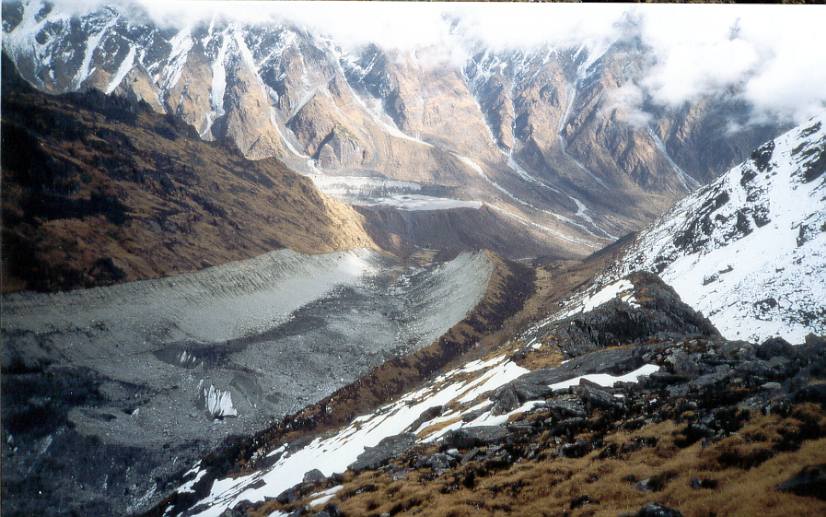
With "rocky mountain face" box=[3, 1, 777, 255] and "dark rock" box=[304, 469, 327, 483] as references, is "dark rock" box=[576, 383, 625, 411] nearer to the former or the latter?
"dark rock" box=[304, 469, 327, 483]

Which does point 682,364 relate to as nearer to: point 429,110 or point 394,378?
point 394,378

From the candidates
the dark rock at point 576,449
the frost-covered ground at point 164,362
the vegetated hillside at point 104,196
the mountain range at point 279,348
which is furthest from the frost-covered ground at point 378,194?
the dark rock at point 576,449

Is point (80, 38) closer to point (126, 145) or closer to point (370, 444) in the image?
point (126, 145)

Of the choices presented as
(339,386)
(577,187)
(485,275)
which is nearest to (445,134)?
(577,187)

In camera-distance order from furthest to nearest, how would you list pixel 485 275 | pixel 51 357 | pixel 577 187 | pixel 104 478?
pixel 577 187, pixel 485 275, pixel 104 478, pixel 51 357

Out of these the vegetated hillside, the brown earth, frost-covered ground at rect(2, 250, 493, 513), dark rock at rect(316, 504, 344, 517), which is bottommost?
the brown earth

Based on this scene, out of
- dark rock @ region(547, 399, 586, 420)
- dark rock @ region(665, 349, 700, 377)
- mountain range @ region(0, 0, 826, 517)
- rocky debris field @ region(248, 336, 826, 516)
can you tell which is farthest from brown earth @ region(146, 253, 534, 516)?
dark rock @ region(665, 349, 700, 377)
